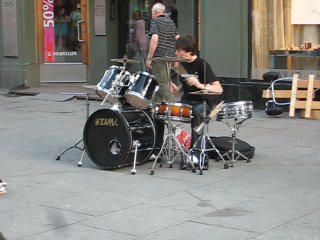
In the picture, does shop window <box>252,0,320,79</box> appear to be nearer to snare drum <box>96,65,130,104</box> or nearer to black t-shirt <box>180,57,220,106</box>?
black t-shirt <box>180,57,220,106</box>

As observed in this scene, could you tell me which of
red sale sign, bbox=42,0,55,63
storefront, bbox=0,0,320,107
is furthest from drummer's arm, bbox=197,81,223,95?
red sale sign, bbox=42,0,55,63

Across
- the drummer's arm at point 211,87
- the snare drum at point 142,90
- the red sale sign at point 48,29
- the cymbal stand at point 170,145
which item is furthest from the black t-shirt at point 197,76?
the red sale sign at point 48,29

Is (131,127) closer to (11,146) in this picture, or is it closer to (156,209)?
(156,209)

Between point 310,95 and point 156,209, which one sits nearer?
point 156,209

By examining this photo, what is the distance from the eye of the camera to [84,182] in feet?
24.1

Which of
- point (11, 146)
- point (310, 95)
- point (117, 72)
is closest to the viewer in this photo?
point (117, 72)

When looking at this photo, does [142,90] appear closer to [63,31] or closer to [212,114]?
[212,114]

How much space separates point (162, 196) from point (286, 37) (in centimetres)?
679

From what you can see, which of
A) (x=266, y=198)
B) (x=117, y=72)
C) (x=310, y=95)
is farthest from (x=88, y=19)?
(x=266, y=198)

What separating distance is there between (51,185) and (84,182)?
0.36m

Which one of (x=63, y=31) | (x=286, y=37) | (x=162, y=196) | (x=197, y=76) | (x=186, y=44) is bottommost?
(x=162, y=196)

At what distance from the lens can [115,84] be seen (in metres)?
7.79

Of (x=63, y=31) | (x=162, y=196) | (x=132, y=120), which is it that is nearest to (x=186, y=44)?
(x=132, y=120)

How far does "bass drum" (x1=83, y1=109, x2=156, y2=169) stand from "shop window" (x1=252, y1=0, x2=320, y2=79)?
525 cm
